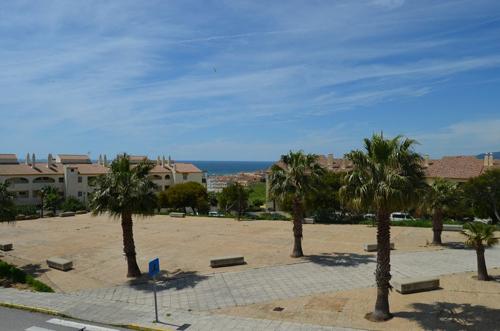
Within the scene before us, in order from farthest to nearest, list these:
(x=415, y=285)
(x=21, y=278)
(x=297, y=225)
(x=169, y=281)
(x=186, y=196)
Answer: (x=186, y=196)
(x=297, y=225)
(x=21, y=278)
(x=169, y=281)
(x=415, y=285)

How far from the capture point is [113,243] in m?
30.8

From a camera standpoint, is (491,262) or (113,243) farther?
(113,243)

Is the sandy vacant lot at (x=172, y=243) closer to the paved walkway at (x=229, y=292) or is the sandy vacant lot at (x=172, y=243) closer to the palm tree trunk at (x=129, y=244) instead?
the palm tree trunk at (x=129, y=244)

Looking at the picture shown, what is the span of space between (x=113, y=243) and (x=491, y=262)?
24.0 m

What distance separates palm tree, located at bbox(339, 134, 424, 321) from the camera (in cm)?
1346

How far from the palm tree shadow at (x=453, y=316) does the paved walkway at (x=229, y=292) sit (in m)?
3.00

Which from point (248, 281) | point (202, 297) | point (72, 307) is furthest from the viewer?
point (248, 281)

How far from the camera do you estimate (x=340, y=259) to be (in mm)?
23453

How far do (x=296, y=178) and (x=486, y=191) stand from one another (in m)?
22.8

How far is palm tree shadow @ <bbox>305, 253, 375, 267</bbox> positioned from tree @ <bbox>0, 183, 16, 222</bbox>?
17.4 m

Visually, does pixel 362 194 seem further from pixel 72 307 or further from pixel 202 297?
pixel 72 307

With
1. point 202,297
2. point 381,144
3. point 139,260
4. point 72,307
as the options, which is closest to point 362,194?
point 381,144

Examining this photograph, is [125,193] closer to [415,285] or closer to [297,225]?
[297,225]

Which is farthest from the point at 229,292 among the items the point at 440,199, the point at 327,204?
the point at 327,204
